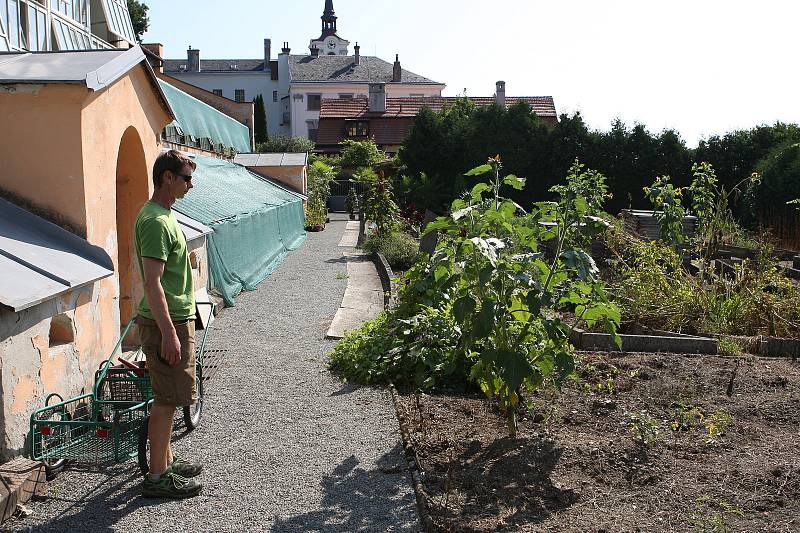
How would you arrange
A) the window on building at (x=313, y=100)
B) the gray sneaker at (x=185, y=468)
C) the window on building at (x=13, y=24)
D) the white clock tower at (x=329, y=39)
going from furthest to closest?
the white clock tower at (x=329, y=39)
the window on building at (x=313, y=100)
the window on building at (x=13, y=24)
the gray sneaker at (x=185, y=468)

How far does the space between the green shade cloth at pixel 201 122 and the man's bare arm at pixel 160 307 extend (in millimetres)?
14916

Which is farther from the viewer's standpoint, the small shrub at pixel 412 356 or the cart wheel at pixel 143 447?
the small shrub at pixel 412 356

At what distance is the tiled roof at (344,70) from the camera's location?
229ft

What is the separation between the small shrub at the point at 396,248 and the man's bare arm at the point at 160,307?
11540mm

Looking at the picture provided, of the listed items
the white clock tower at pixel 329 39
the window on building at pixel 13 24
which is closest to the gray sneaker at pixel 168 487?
the window on building at pixel 13 24

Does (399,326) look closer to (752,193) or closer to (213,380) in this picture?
(213,380)

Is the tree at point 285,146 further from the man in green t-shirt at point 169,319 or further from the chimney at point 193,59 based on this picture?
the man in green t-shirt at point 169,319

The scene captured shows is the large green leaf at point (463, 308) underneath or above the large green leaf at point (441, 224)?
underneath

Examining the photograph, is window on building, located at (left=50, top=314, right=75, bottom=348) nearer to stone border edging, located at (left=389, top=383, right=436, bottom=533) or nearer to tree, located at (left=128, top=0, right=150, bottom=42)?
stone border edging, located at (left=389, top=383, right=436, bottom=533)

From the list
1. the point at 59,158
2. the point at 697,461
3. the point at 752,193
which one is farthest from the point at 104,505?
the point at 752,193

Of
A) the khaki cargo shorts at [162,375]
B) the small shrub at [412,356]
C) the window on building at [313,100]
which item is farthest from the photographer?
the window on building at [313,100]

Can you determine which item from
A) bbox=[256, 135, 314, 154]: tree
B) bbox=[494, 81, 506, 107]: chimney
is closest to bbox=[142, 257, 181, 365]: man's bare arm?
bbox=[494, 81, 506, 107]: chimney

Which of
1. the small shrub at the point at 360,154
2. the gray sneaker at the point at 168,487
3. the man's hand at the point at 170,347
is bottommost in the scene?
the gray sneaker at the point at 168,487

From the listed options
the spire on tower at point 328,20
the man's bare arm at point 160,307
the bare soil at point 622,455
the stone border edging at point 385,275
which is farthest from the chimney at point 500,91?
the spire on tower at point 328,20
